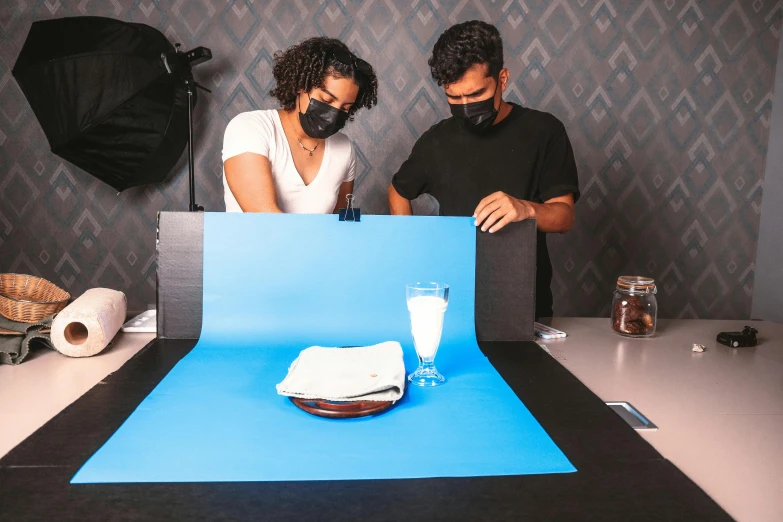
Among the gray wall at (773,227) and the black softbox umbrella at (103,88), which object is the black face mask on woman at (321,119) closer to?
the black softbox umbrella at (103,88)

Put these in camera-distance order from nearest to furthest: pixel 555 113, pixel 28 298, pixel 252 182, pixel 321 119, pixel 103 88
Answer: pixel 28 298, pixel 252 182, pixel 321 119, pixel 103 88, pixel 555 113

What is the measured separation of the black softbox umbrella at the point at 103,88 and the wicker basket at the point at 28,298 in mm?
1520

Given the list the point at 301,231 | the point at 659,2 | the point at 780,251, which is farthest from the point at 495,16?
the point at 301,231

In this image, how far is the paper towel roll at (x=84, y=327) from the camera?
1111 mm

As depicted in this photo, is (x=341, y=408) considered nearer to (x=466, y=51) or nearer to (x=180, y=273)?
(x=180, y=273)

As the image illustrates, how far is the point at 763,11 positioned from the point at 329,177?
9.00 ft

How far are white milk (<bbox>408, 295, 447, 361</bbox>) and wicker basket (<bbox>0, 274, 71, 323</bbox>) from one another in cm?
79

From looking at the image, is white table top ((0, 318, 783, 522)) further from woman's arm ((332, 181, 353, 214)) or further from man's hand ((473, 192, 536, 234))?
woman's arm ((332, 181, 353, 214))

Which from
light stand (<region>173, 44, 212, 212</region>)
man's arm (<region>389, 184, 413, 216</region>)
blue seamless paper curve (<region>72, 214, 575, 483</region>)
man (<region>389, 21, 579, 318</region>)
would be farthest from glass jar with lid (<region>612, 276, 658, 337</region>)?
light stand (<region>173, 44, 212, 212</region>)

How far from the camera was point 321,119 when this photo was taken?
176cm

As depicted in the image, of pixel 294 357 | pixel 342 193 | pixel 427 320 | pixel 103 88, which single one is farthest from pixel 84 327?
pixel 103 88

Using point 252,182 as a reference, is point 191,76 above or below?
above

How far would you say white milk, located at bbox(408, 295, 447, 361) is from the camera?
97 cm

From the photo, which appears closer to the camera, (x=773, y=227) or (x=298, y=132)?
(x=298, y=132)
